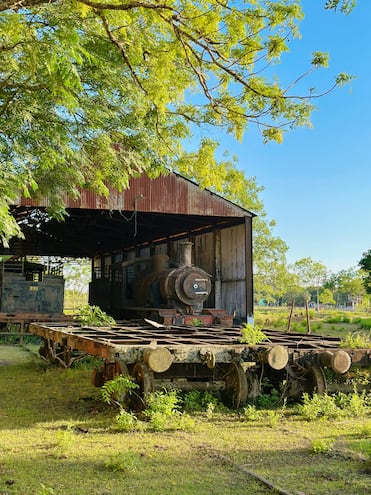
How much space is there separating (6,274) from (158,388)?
16.5 metres

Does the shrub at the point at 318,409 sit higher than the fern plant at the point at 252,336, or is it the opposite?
the fern plant at the point at 252,336

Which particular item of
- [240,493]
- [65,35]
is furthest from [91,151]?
[240,493]

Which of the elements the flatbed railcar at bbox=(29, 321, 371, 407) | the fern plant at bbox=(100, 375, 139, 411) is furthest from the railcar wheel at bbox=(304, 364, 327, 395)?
the fern plant at bbox=(100, 375, 139, 411)

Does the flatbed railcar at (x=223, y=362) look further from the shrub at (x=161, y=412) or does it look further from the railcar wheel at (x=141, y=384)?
the shrub at (x=161, y=412)

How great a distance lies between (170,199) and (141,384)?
10.2m

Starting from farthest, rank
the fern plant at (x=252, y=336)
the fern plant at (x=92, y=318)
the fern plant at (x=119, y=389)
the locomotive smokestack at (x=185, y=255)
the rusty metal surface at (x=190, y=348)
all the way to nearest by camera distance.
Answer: the locomotive smokestack at (x=185, y=255) < the fern plant at (x=92, y=318) < the fern plant at (x=252, y=336) < the rusty metal surface at (x=190, y=348) < the fern plant at (x=119, y=389)

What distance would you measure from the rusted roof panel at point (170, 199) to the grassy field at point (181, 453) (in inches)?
362

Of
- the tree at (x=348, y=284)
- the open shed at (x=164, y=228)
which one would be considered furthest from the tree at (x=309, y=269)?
the open shed at (x=164, y=228)

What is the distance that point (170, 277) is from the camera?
1490 cm

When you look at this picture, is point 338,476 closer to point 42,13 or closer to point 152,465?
point 152,465

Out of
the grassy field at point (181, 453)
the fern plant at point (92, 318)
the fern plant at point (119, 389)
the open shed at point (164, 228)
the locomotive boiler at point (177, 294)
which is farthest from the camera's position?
the open shed at point (164, 228)

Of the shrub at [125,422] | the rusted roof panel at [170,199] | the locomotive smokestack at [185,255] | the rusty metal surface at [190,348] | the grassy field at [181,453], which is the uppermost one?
the rusted roof panel at [170,199]

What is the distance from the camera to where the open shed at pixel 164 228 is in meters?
16.5

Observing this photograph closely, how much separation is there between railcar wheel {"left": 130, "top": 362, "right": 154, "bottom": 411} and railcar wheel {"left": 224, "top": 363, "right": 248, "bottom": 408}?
1.32 m
